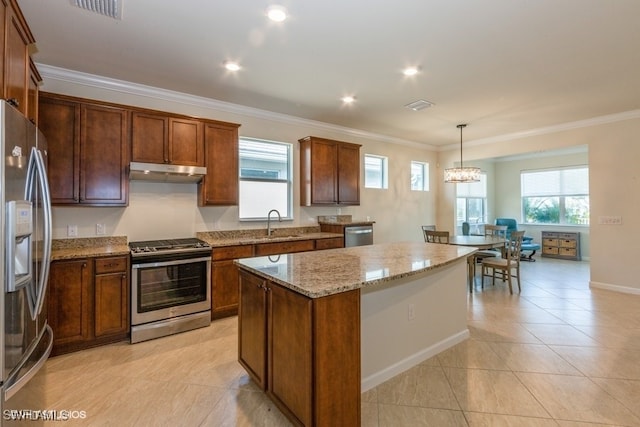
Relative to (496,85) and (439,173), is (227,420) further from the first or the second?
(439,173)

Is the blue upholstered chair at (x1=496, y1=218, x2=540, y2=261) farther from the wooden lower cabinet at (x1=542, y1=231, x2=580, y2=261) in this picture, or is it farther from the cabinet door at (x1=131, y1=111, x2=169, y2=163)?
the cabinet door at (x1=131, y1=111, x2=169, y2=163)

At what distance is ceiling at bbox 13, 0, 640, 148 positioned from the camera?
7.51 feet

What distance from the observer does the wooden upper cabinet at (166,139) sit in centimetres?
336

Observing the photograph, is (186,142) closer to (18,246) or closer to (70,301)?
(70,301)

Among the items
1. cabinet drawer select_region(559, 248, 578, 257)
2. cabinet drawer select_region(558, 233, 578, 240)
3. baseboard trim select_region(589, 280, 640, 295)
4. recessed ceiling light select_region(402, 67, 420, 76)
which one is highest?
recessed ceiling light select_region(402, 67, 420, 76)

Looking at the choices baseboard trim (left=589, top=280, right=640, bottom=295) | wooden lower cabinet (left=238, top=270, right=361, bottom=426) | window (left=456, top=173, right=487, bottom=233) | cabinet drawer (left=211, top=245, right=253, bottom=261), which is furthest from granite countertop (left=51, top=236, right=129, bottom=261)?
window (left=456, top=173, right=487, bottom=233)

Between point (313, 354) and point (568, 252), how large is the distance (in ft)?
29.0

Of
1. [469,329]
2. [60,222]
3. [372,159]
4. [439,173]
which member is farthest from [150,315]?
[439,173]

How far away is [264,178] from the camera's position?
466cm

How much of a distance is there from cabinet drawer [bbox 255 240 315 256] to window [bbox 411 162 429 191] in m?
3.48

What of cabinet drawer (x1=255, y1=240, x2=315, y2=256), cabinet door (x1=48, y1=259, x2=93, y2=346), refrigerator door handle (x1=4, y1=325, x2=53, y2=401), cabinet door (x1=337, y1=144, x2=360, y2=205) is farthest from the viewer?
cabinet door (x1=337, y1=144, x2=360, y2=205)

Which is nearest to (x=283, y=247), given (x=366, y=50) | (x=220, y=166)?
(x=220, y=166)

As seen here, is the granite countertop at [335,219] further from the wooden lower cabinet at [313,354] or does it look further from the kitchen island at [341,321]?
the wooden lower cabinet at [313,354]

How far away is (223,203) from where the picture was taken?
393cm
